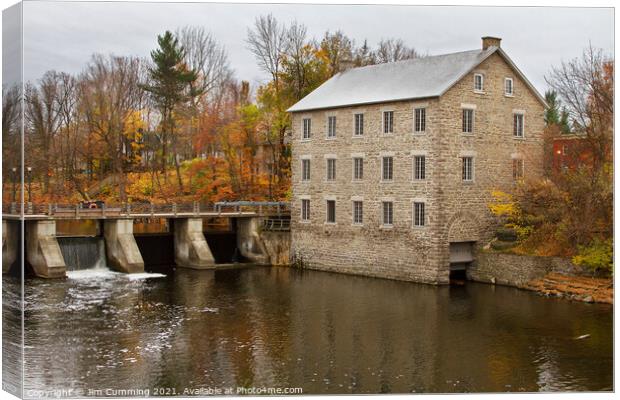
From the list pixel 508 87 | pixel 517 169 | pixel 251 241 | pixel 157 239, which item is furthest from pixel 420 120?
pixel 157 239

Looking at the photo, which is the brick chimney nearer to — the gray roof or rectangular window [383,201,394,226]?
the gray roof

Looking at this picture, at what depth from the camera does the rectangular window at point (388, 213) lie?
38344 mm

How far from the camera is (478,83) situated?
3759 cm

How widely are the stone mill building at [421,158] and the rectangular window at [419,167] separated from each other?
0.14 ft

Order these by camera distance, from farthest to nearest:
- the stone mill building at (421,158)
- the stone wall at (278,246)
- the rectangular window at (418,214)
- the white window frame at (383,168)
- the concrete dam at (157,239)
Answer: the stone wall at (278,246), the concrete dam at (157,239), the white window frame at (383,168), the rectangular window at (418,214), the stone mill building at (421,158)

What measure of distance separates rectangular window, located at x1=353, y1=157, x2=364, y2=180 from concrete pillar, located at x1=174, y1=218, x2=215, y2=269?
8.23 meters

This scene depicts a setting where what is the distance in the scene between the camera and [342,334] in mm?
26953

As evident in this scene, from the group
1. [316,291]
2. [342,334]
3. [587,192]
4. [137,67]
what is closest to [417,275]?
[316,291]

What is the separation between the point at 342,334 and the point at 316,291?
26.7 feet

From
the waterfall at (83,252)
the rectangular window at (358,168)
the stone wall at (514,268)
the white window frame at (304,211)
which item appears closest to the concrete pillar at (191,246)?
the waterfall at (83,252)

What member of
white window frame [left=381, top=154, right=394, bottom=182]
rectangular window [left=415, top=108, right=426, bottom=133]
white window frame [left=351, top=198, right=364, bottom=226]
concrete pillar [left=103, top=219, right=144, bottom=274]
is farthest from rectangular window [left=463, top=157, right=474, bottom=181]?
concrete pillar [left=103, top=219, right=144, bottom=274]

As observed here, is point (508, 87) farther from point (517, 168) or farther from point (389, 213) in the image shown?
point (389, 213)

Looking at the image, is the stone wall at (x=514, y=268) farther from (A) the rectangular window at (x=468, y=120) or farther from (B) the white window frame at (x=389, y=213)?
(A) the rectangular window at (x=468, y=120)

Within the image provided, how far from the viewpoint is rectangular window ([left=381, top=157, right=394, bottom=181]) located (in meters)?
38.5
